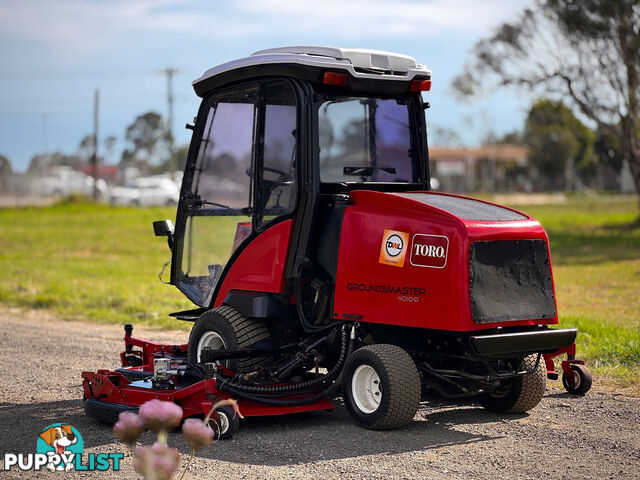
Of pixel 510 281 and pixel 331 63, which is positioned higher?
pixel 331 63

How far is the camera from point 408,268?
662 cm

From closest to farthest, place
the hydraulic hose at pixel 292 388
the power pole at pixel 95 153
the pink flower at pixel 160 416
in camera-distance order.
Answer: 1. the pink flower at pixel 160 416
2. the hydraulic hose at pixel 292 388
3. the power pole at pixel 95 153

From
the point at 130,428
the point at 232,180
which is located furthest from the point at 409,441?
the point at 130,428

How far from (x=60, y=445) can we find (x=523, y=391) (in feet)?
11.3

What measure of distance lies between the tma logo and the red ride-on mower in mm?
589

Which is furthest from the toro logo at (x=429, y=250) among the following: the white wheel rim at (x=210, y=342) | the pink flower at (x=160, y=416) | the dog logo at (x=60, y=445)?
the pink flower at (x=160, y=416)

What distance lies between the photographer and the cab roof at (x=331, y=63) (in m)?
7.19

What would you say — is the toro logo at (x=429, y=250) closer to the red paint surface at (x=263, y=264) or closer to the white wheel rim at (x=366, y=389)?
the white wheel rim at (x=366, y=389)

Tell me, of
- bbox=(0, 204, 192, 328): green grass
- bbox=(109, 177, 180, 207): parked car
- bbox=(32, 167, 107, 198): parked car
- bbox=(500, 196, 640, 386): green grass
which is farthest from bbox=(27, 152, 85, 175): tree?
bbox=(500, 196, 640, 386): green grass

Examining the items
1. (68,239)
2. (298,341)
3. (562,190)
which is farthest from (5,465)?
(562,190)

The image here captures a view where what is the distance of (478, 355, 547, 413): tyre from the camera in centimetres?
727

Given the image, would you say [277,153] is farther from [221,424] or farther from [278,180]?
[221,424]

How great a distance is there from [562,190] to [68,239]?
55.9 metres

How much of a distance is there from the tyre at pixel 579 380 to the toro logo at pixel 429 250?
7.34 feet
